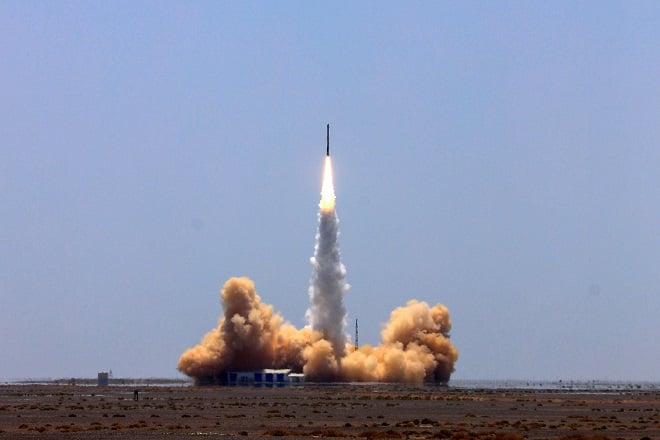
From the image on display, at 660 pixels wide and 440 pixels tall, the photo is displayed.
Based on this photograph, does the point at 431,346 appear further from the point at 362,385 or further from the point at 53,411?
the point at 53,411

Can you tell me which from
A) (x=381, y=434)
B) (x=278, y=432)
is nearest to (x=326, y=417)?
(x=278, y=432)

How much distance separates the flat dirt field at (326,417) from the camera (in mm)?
62875

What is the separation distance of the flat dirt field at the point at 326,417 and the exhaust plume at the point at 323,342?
752 inches

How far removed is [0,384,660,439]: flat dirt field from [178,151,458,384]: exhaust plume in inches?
752

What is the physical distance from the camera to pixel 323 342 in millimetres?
132000

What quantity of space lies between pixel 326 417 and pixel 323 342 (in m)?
56.3

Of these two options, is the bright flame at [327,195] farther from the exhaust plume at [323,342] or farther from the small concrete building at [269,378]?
the small concrete building at [269,378]

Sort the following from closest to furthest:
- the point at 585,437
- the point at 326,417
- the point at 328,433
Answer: the point at 585,437 → the point at 328,433 → the point at 326,417

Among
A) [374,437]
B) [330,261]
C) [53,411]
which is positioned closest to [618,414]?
[374,437]

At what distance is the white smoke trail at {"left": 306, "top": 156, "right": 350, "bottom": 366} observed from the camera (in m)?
124

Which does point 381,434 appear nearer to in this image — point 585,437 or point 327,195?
point 585,437

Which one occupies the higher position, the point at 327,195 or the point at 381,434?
the point at 327,195

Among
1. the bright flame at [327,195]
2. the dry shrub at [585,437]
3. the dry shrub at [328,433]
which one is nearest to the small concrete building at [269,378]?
the bright flame at [327,195]

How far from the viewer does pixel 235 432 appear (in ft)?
207
